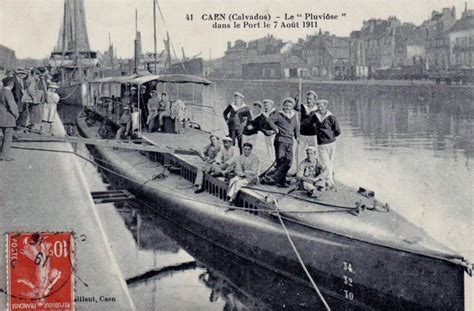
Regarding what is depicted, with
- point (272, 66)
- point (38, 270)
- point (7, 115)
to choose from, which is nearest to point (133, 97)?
point (7, 115)

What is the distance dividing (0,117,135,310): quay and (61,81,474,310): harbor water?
2.73m

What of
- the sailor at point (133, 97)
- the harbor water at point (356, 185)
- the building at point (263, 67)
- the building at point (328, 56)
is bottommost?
the harbor water at point (356, 185)

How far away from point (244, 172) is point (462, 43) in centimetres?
4424

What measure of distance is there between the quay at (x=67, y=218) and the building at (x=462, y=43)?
43.6m

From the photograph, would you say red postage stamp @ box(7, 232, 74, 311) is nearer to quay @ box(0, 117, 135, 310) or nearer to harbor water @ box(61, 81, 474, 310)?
quay @ box(0, 117, 135, 310)

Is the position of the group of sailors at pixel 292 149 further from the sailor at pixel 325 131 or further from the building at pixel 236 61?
the building at pixel 236 61

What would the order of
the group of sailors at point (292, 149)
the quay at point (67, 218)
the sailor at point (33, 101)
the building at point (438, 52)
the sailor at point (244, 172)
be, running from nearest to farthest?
the quay at point (67, 218) < the group of sailors at point (292, 149) < the sailor at point (244, 172) < the sailor at point (33, 101) < the building at point (438, 52)

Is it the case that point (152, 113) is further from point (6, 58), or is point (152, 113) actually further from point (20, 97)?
→ point (6, 58)

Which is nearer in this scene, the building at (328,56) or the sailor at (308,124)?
the sailor at (308,124)

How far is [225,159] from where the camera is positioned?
13.7 metres

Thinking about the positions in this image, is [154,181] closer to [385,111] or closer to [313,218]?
[313,218]

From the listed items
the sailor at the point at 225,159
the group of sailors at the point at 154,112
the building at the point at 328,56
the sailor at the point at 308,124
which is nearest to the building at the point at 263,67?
the building at the point at 328,56

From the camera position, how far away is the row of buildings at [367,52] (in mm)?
45934

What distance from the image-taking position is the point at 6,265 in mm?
8398
